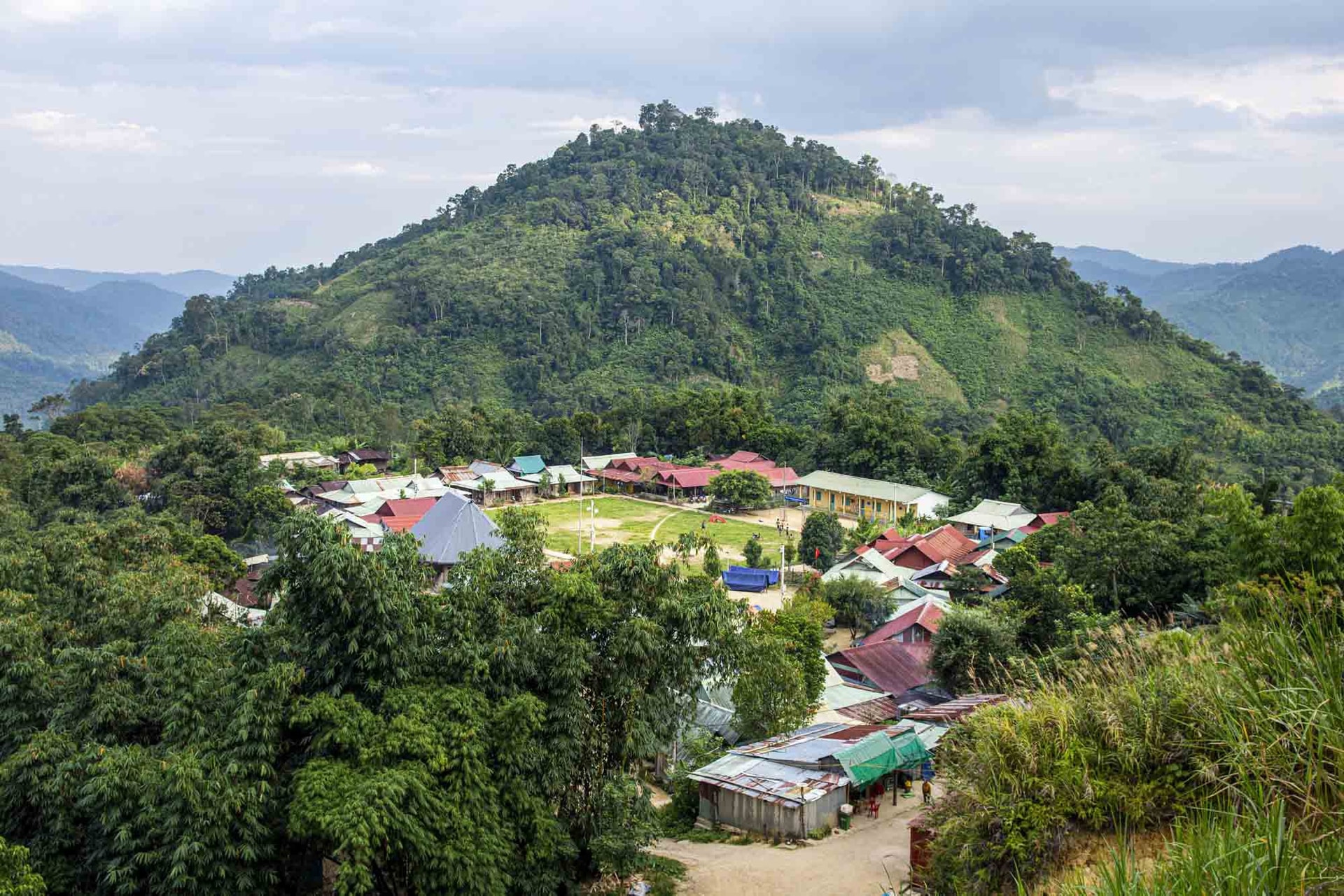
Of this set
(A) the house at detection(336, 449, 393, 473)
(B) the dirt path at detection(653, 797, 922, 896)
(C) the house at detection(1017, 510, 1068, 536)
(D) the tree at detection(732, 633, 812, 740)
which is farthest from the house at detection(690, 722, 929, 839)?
(A) the house at detection(336, 449, 393, 473)

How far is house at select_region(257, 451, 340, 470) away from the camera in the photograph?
40938 millimetres

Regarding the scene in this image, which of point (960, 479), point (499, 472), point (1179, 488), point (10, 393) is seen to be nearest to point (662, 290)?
point (499, 472)

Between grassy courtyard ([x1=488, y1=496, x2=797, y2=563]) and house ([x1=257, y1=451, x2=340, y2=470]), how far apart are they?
10029 millimetres

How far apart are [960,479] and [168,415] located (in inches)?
1513

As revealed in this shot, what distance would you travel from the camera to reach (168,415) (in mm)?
48406

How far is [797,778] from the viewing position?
1135cm

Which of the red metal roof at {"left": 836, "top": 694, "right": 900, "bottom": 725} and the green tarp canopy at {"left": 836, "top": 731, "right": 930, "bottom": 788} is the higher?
the green tarp canopy at {"left": 836, "top": 731, "right": 930, "bottom": 788}

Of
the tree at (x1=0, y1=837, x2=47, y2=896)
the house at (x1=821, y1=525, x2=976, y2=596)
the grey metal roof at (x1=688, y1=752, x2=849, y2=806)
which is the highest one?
the tree at (x1=0, y1=837, x2=47, y2=896)

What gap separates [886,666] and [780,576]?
24.7ft

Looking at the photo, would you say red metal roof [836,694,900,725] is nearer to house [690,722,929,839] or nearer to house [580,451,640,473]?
house [690,722,929,839]

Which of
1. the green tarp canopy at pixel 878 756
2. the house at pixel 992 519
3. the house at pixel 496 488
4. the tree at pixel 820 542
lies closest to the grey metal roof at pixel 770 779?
the green tarp canopy at pixel 878 756

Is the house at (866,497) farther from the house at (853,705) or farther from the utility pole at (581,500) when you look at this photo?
the house at (853,705)

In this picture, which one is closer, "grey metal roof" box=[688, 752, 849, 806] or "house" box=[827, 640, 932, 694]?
"grey metal roof" box=[688, 752, 849, 806]

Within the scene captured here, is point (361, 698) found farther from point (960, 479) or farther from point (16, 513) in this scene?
point (960, 479)
